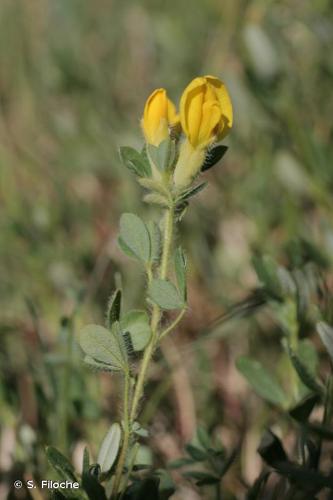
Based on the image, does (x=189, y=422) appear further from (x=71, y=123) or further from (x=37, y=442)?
(x=71, y=123)

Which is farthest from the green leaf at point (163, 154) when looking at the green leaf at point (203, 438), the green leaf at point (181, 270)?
the green leaf at point (203, 438)

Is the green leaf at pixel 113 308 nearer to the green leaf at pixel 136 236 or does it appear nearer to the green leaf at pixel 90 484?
the green leaf at pixel 136 236

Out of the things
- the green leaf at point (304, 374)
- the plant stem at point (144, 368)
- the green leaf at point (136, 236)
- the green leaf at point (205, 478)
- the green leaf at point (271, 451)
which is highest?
the green leaf at point (136, 236)

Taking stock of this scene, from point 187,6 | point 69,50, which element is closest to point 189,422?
point 69,50

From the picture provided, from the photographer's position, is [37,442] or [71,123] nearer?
[37,442]

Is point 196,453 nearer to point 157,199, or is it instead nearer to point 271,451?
point 271,451

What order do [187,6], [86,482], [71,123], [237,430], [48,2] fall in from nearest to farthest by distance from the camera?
[86,482]
[237,430]
[71,123]
[187,6]
[48,2]
